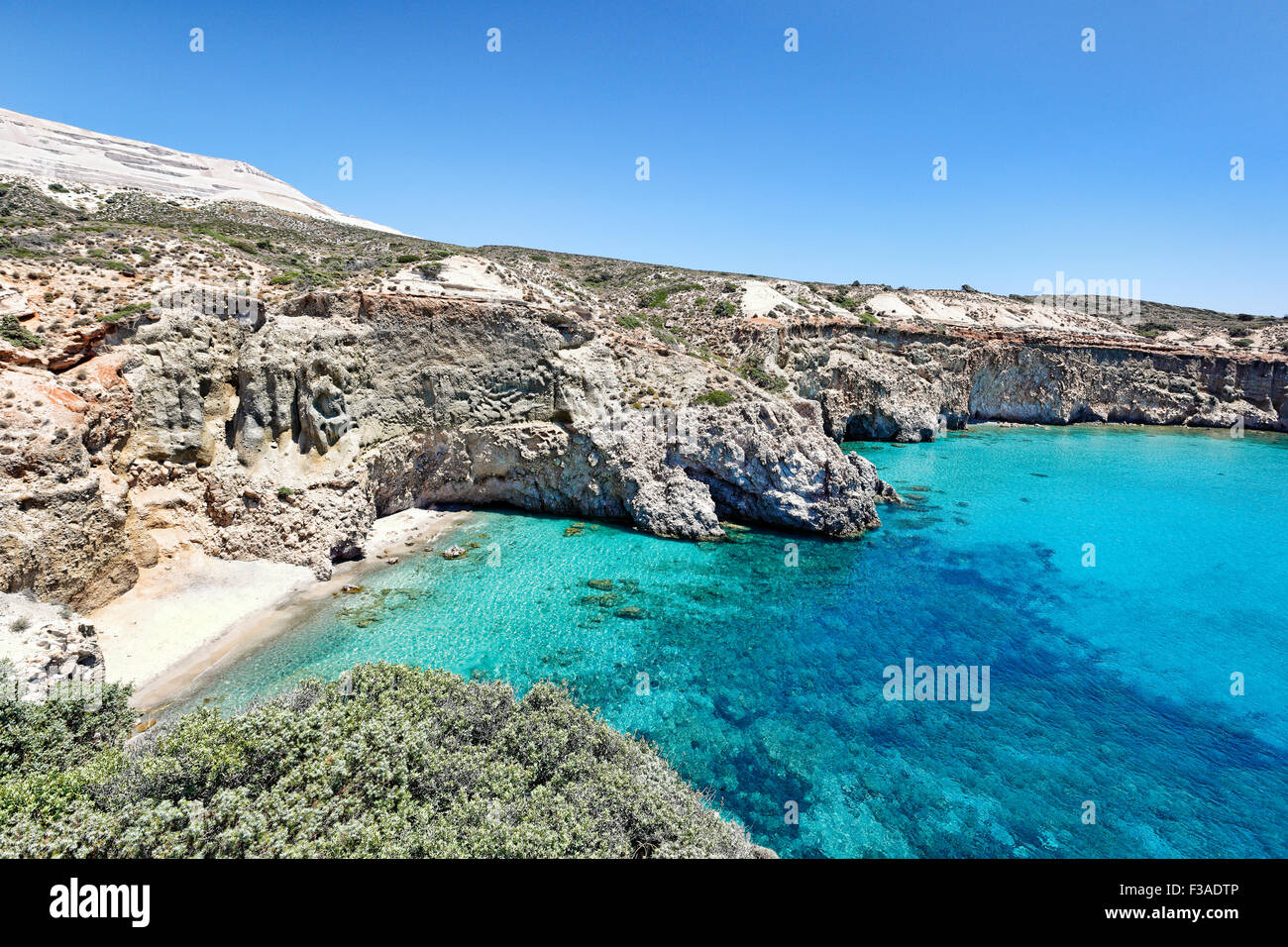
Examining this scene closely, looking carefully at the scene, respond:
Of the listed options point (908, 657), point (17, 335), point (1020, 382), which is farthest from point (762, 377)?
point (17, 335)

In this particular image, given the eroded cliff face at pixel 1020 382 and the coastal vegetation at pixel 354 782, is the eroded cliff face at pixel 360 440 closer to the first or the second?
the coastal vegetation at pixel 354 782

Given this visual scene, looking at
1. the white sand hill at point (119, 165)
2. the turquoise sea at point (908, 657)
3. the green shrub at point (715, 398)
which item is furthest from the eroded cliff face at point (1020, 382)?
the white sand hill at point (119, 165)

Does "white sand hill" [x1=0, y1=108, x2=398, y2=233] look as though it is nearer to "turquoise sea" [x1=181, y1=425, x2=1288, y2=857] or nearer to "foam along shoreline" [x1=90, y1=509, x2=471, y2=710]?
"foam along shoreline" [x1=90, y1=509, x2=471, y2=710]

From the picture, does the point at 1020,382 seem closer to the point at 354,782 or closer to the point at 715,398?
the point at 715,398

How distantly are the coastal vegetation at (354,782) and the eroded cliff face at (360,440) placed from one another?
9.06 metres

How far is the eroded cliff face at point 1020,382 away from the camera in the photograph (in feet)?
159

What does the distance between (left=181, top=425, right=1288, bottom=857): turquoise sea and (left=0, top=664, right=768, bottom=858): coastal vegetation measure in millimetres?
4098

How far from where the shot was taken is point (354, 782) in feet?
24.6

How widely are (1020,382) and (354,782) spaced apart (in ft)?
225
